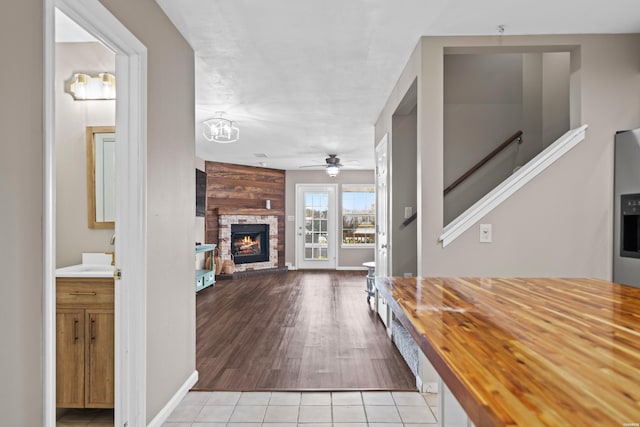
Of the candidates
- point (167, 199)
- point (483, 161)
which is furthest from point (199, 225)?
point (483, 161)

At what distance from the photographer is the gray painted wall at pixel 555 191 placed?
9.15ft

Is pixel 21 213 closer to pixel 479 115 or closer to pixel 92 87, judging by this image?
pixel 92 87

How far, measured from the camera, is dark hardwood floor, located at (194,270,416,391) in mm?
Result: 3020

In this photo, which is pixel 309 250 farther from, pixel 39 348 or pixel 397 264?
pixel 39 348

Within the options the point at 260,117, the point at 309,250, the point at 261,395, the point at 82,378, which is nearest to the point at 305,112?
the point at 260,117

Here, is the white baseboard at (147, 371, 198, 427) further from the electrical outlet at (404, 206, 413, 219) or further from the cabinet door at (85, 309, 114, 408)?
the electrical outlet at (404, 206, 413, 219)

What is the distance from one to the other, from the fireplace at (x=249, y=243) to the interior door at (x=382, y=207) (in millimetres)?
4277

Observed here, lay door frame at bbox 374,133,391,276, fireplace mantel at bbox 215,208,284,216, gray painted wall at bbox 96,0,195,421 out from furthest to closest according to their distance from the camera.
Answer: fireplace mantel at bbox 215,208,284,216, door frame at bbox 374,133,391,276, gray painted wall at bbox 96,0,195,421

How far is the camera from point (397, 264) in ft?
13.7

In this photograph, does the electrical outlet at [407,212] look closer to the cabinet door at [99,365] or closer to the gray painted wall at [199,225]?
the cabinet door at [99,365]

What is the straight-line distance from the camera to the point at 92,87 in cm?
285

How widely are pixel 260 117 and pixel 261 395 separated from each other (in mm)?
3188

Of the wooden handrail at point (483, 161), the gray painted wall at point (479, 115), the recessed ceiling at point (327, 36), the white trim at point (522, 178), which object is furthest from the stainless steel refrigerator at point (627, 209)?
the gray painted wall at point (479, 115)

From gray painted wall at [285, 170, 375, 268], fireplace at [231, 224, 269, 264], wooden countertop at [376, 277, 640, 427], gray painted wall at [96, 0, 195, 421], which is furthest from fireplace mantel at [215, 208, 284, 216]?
wooden countertop at [376, 277, 640, 427]
